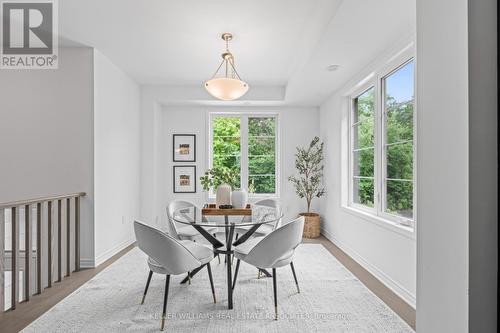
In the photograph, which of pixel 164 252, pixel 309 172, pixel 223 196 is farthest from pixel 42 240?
pixel 309 172

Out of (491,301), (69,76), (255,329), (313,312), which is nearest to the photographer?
(491,301)

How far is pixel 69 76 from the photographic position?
350 centimetres

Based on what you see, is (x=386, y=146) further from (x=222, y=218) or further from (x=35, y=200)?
(x=35, y=200)

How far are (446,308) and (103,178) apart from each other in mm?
3798

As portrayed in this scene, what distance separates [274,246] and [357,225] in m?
1.89

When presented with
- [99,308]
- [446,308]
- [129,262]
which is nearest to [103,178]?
[129,262]

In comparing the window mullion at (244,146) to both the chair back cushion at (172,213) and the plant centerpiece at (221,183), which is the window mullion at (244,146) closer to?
the chair back cushion at (172,213)

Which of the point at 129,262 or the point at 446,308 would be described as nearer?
the point at 446,308

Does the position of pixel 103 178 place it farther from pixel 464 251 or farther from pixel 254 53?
pixel 464 251

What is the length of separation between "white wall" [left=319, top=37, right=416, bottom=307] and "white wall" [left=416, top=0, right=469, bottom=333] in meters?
1.79

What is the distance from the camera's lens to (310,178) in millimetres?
5383

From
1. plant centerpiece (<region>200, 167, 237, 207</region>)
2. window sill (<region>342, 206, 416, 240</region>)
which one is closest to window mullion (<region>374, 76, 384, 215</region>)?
window sill (<region>342, 206, 416, 240</region>)

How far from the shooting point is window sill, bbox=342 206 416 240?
249 cm

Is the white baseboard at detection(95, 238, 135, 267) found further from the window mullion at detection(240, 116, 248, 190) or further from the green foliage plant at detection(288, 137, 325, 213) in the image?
the green foliage plant at detection(288, 137, 325, 213)
